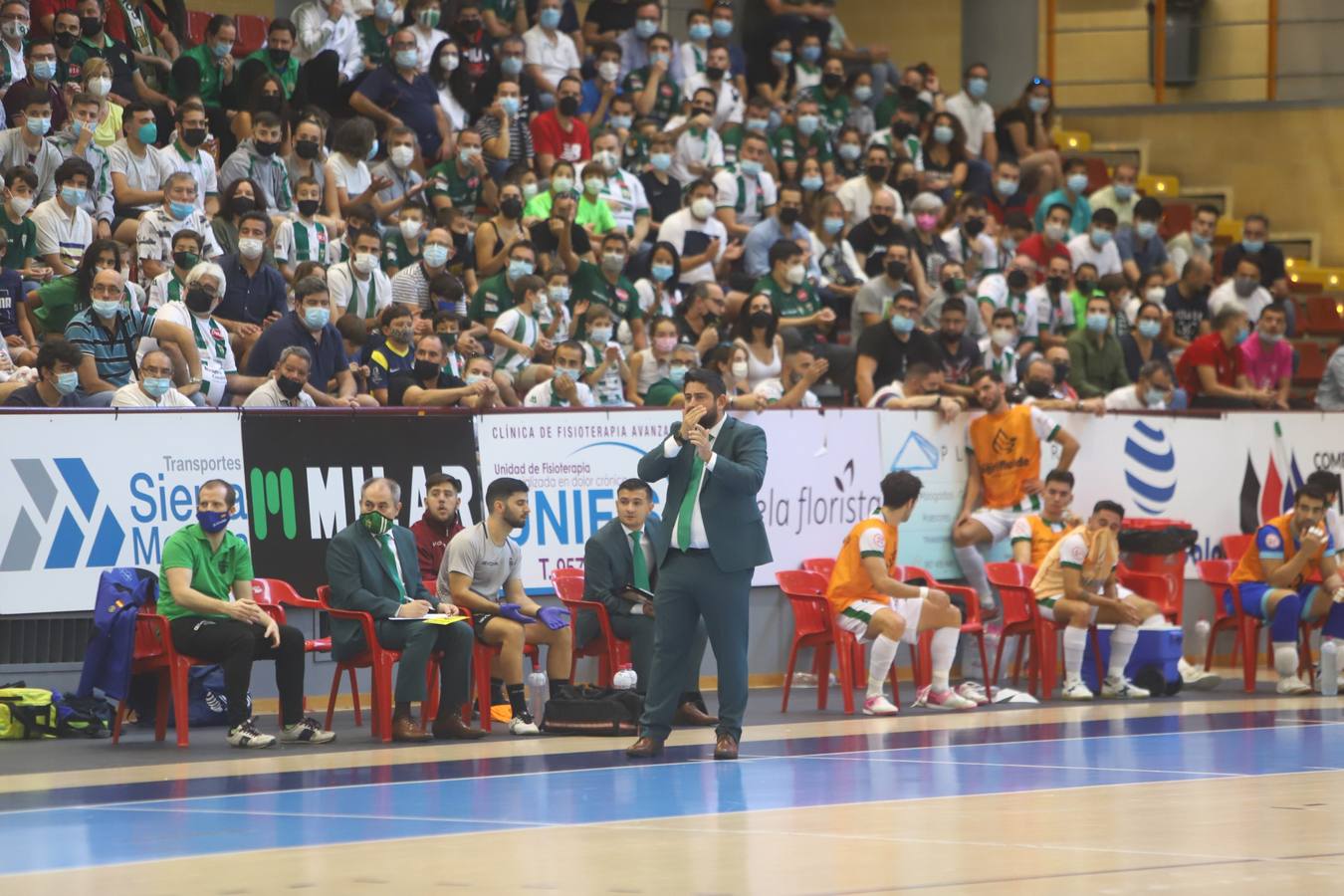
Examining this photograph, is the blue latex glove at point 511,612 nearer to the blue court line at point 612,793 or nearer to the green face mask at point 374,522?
the green face mask at point 374,522

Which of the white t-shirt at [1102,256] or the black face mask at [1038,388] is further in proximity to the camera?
the white t-shirt at [1102,256]

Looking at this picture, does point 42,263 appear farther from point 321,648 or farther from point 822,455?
point 822,455

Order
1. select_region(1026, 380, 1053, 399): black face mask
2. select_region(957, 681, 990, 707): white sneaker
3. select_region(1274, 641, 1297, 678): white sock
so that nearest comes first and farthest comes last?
select_region(957, 681, 990, 707): white sneaker
select_region(1274, 641, 1297, 678): white sock
select_region(1026, 380, 1053, 399): black face mask

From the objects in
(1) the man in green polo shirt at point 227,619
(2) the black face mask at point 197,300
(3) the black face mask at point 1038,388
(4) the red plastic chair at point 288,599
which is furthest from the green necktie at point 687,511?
(3) the black face mask at point 1038,388

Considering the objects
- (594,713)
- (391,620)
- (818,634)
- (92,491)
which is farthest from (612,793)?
(818,634)

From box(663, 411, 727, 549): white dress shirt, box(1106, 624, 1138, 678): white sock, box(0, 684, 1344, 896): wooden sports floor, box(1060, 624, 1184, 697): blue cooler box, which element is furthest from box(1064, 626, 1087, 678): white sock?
box(663, 411, 727, 549): white dress shirt

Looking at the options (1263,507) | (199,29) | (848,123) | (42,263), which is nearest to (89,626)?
(42,263)

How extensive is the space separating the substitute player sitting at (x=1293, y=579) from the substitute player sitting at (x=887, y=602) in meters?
3.33

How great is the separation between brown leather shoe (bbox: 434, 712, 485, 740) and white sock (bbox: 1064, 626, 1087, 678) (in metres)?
5.22

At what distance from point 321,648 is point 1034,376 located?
7.46 metres

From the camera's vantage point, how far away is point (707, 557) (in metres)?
12.0

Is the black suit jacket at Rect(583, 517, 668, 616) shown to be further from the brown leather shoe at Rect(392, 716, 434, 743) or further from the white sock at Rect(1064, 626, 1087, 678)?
the white sock at Rect(1064, 626, 1087, 678)

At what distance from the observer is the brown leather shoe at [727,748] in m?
12.0

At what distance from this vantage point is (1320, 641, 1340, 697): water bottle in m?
16.9
